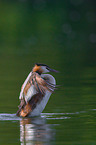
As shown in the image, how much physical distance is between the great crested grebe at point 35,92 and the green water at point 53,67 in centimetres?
22

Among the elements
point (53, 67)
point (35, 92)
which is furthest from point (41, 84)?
point (53, 67)

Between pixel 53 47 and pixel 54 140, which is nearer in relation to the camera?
pixel 54 140

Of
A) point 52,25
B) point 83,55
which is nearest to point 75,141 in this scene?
point 83,55

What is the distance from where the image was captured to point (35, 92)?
11789 mm

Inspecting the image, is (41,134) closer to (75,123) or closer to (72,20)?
(75,123)

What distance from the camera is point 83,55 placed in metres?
25.4

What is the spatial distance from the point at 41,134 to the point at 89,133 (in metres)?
0.71

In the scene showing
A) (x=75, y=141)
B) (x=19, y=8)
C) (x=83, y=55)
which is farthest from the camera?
(x=19, y=8)

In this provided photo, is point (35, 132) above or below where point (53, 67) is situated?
above

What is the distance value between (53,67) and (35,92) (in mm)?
8764

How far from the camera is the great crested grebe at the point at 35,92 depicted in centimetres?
1156

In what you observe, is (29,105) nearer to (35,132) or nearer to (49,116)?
(49,116)

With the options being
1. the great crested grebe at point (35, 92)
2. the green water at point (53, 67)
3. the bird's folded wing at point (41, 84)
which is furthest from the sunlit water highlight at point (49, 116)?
the bird's folded wing at point (41, 84)

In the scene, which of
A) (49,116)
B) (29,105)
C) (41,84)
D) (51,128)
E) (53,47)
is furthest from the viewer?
(53,47)
